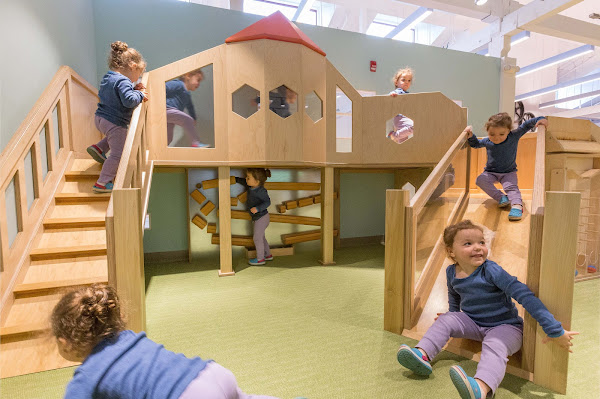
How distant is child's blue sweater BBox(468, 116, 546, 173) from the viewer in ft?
11.4

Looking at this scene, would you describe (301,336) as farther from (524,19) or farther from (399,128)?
(524,19)

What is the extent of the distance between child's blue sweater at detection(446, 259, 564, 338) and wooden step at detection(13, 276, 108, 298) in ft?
7.66

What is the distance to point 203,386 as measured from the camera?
1124 mm

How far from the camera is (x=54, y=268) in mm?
2467

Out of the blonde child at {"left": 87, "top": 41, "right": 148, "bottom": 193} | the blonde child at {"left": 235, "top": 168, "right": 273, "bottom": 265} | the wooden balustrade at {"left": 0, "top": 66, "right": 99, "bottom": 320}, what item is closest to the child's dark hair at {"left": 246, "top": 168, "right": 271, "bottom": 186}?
the blonde child at {"left": 235, "top": 168, "right": 273, "bottom": 265}

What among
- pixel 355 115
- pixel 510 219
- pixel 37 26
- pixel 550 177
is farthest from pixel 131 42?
pixel 550 177

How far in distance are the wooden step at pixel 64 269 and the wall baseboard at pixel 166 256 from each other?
2119 mm

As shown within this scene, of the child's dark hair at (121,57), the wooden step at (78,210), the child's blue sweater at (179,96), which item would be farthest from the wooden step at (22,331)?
the child's blue sweater at (179,96)

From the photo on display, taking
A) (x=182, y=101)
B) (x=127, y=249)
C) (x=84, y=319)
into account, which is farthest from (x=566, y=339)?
(x=182, y=101)

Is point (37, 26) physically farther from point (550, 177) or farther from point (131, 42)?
point (550, 177)

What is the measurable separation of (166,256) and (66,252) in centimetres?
222

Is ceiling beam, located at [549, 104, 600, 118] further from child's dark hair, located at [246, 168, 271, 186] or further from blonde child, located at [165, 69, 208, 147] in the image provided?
blonde child, located at [165, 69, 208, 147]

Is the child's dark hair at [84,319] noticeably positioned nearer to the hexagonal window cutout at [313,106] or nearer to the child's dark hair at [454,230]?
the child's dark hair at [454,230]

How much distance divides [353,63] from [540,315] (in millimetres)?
4720
